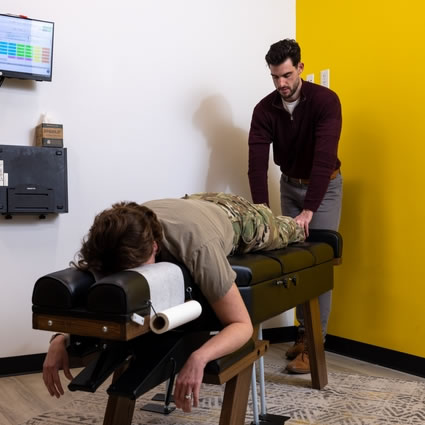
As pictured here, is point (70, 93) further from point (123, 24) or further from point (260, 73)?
point (260, 73)

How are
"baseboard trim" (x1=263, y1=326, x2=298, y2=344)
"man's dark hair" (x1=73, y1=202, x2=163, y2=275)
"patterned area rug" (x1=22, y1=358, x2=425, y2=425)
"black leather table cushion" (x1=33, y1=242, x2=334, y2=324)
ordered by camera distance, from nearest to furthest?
"black leather table cushion" (x1=33, y1=242, x2=334, y2=324) → "man's dark hair" (x1=73, y1=202, x2=163, y2=275) → "patterned area rug" (x1=22, y1=358, x2=425, y2=425) → "baseboard trim" (x1=263, y1=326, x2=298, y2=344)

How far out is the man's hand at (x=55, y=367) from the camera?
1318 mm

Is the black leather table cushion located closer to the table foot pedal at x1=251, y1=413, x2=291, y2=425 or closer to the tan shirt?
the tan shirt

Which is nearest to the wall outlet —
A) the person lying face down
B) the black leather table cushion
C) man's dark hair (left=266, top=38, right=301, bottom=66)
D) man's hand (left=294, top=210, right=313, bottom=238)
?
man's dark hair (left=266, top=38, right=301, bottom=66)

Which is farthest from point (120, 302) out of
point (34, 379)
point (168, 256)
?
point (34, 379)

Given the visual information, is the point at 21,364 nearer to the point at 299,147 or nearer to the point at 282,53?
the point at 299,147

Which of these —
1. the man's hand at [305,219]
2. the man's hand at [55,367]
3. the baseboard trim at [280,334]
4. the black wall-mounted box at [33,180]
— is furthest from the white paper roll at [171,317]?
the baseboard trim at [280,334]

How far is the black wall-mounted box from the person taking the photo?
7.90 feet

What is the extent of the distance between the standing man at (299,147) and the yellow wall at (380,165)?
0.19 metres

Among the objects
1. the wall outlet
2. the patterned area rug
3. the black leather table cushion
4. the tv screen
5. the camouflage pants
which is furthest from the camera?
the wall outlet

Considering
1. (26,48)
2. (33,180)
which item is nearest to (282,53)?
(26,48)

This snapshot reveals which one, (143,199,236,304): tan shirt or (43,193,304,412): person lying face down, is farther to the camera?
(143,199,236,304): tan shirt

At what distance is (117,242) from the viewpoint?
1.24 meters

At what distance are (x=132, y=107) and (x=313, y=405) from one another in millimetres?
1632
